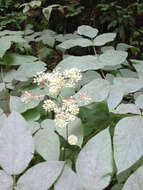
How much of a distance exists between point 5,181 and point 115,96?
1.92 ft

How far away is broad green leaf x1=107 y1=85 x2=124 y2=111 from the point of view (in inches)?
39.4

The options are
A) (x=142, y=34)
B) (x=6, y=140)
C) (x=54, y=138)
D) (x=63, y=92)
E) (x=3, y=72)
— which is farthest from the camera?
(x=142, y=34)

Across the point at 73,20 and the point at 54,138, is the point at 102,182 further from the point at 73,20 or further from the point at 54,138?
the point at 73,20

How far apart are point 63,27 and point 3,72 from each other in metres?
2.32

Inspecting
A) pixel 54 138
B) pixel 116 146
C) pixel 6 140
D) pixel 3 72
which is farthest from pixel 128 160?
pixel 3 72

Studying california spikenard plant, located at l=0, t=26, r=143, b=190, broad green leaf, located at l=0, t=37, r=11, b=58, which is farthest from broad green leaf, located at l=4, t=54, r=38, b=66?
california spikenard plant, located at l=0, t=26, r=143, b=190

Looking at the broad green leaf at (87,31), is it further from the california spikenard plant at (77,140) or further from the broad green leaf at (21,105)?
the broad green leaf at (21,105)

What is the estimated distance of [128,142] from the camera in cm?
83

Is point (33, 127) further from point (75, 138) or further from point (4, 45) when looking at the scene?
point (4, 45)

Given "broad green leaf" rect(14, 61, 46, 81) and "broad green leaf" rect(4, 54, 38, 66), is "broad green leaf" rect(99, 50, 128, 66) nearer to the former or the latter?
"broad green leaf" rect(14, 61, 46, 81)

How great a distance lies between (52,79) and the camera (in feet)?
3.39

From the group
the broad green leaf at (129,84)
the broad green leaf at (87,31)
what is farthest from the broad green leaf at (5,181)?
the broad green leaf at (87,31)

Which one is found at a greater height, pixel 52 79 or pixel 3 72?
pixel 52 79

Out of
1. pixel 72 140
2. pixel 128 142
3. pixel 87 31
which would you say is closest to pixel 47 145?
pixel 72 140
